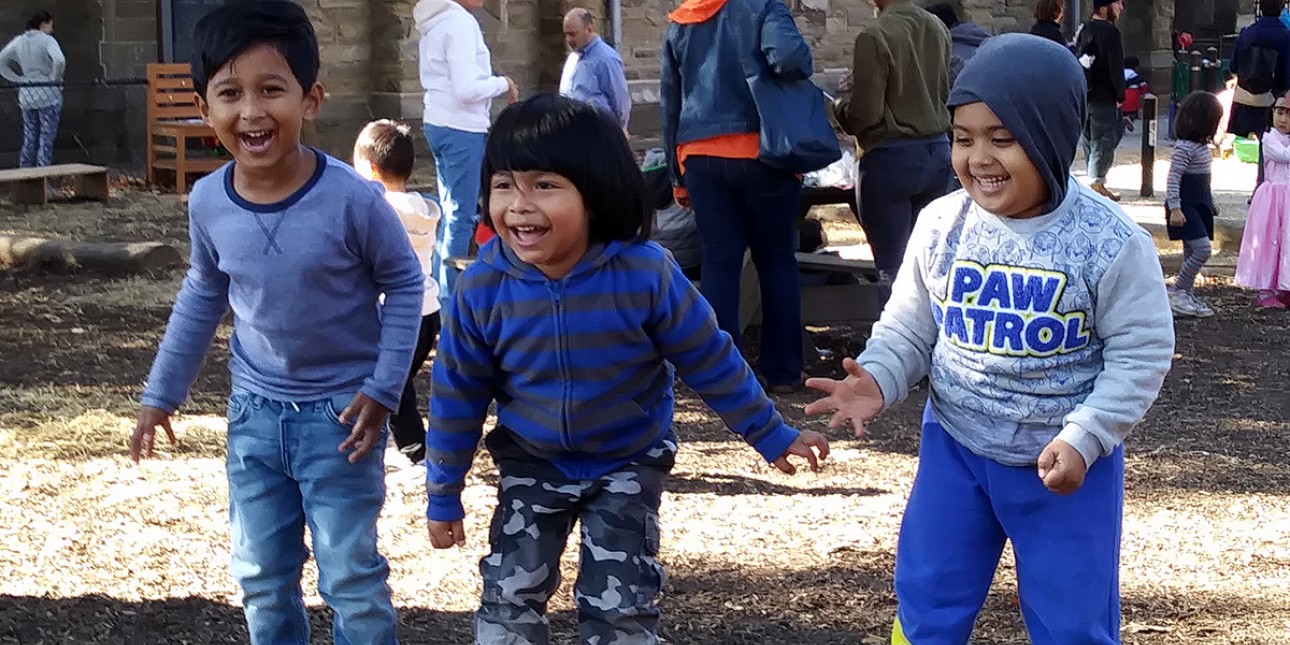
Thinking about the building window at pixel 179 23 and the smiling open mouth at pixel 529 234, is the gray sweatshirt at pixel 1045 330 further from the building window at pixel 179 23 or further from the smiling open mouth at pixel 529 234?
the building window at pixel 179 23

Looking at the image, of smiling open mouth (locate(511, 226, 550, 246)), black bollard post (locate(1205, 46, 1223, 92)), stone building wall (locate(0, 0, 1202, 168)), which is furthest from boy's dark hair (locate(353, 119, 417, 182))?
black bollard post (locate(1205, 46, 1223, 92))

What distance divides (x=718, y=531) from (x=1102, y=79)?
9.07m

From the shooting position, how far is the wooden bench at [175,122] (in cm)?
1606

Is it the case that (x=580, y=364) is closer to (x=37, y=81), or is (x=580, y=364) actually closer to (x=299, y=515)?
(x=299, y=515)

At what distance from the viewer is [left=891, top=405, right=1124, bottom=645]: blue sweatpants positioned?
2.96 meters

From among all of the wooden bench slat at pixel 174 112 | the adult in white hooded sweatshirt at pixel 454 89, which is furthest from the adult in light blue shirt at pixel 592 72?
the wooden bench slat at pixel 174 112

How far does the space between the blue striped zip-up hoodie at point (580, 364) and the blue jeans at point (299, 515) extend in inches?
8.1

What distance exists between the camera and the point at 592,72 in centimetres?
1061

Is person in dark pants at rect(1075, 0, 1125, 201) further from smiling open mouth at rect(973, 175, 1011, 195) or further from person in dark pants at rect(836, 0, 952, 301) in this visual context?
smiling open mouth at rect(973, 175, 1011, 195)

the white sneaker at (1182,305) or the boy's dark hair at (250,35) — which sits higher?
the boy's dark hair at (250,35)

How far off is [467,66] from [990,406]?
Answer: 6562 mm

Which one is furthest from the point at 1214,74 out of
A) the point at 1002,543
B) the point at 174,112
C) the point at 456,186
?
the point at 1002,543

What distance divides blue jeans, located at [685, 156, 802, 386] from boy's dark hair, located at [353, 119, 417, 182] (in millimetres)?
1563

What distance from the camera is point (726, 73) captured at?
662cm
